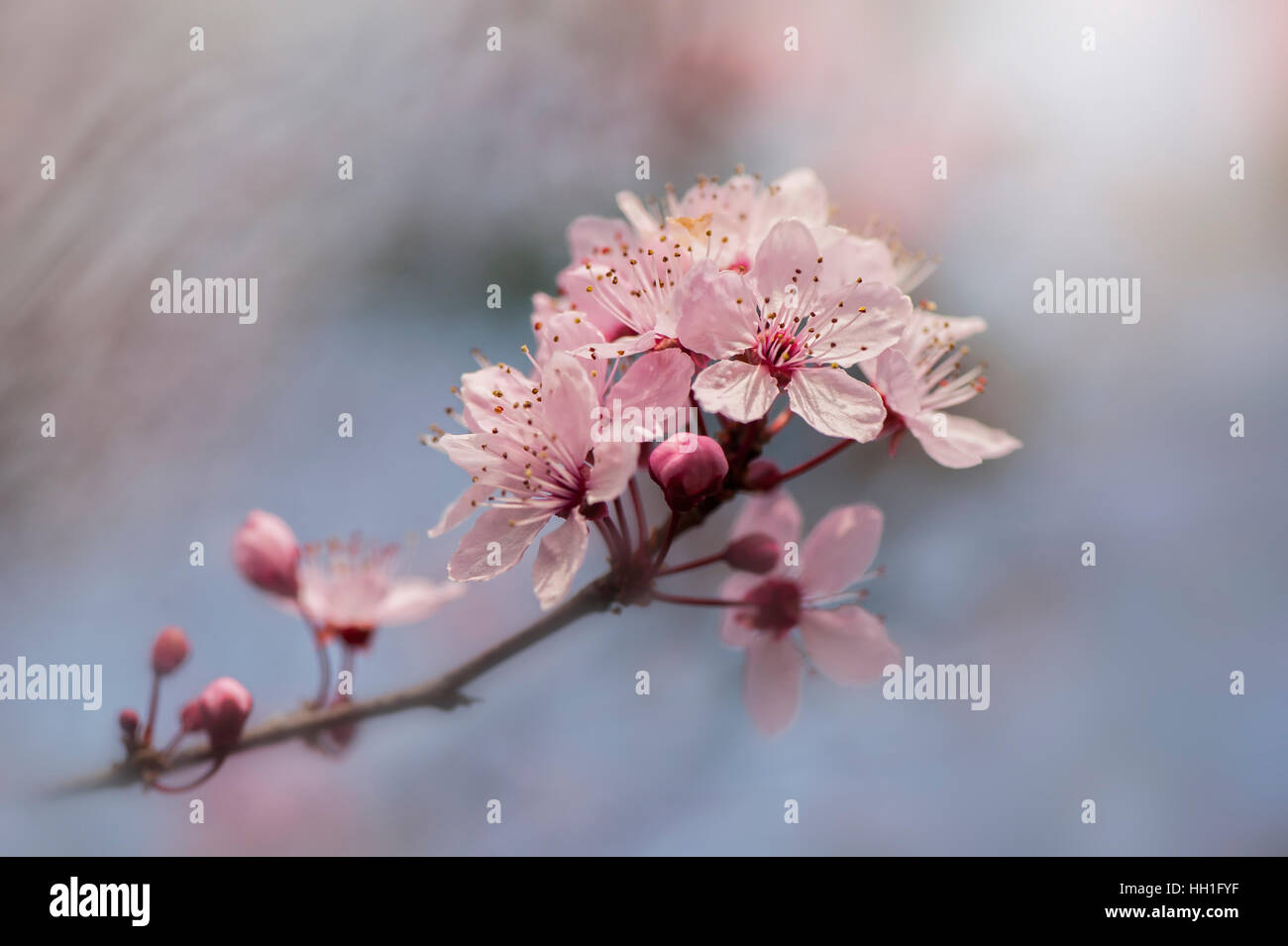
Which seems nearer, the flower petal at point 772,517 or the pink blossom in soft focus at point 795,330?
the pink blossom in soft focus at point 795,330

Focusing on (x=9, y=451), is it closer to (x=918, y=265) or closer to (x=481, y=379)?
(x=481, y=379)

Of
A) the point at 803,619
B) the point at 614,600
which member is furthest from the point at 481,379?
the point at 803,619

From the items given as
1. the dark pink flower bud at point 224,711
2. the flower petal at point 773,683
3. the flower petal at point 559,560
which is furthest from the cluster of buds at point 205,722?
the flower petal at point 773,683

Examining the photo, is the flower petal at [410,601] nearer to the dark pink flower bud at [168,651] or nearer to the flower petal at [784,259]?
the dark pink flower bud at [168,651]

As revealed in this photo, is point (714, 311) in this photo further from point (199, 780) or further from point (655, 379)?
point (199, 780)

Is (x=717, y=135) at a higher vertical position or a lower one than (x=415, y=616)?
higher

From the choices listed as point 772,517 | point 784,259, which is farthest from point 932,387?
point 784,259

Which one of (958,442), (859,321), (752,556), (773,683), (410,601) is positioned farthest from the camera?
(410,601)
